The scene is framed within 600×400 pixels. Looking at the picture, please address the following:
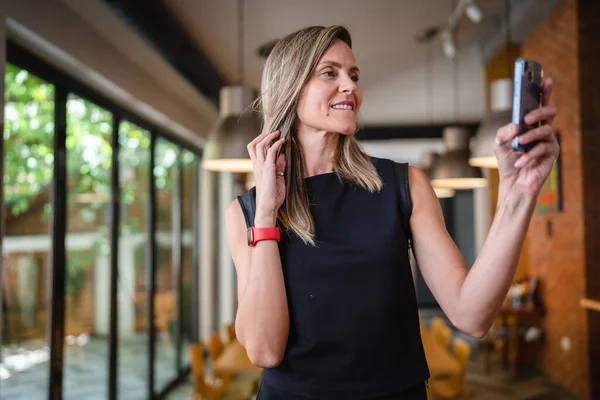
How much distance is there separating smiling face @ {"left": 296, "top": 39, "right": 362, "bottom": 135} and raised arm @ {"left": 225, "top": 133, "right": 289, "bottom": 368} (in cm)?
10

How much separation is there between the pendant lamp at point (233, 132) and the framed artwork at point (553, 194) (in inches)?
146

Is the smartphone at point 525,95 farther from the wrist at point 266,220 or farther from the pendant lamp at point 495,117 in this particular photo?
the pendant lamp at point 495,117

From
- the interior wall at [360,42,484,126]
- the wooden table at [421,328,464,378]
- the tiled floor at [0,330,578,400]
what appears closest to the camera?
the tiled floor at [0,330,578,400]


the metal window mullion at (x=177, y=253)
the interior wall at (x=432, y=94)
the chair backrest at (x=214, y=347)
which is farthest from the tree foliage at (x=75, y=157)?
the interior wall at (x=432, y=94)

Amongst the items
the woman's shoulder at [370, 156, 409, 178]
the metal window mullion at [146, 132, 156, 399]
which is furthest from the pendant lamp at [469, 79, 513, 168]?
the metal window mullion at [146, 132, 156, 399]

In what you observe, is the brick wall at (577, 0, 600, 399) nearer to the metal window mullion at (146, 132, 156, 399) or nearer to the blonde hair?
the metal window mullion at (146, 132, 156, 399)

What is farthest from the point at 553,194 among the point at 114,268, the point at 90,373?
the point at 90,373

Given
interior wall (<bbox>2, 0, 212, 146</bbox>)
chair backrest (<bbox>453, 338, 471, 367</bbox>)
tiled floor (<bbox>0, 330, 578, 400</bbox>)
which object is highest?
interior wall (<bbox>2, 0, 212, 146</bbox>)

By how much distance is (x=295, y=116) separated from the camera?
112 cm

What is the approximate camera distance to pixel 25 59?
312cm

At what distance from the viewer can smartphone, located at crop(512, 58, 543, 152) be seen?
0.80m

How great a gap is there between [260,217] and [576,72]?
4.95 metres

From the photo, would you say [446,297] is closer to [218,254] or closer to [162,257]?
[162,257]

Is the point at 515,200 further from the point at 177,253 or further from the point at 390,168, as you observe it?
the point at 177,253
